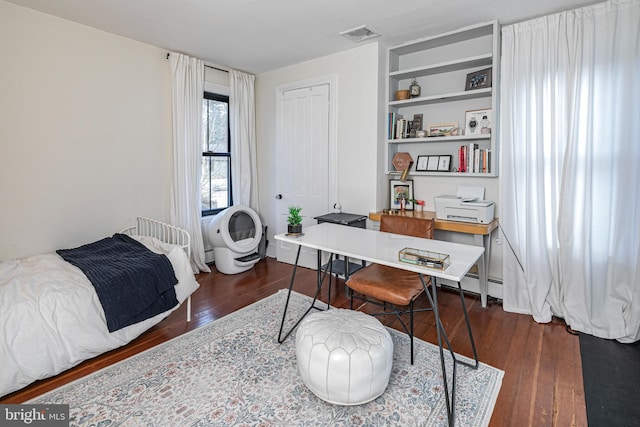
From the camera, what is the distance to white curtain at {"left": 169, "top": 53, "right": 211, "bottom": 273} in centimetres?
369

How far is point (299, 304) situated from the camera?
3.10 meters

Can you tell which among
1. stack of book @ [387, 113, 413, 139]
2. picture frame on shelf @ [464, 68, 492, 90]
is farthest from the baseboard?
picture frame on shelf @ [464, 68, 492, 90]

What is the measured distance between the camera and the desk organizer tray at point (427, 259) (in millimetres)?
1727

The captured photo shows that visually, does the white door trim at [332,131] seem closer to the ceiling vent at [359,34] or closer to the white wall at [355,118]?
the white wall at [355,118]

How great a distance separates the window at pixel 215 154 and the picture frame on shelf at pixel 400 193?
2.12 metres


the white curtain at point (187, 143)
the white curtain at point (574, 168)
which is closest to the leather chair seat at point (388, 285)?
the white curtain at point (574, 168)

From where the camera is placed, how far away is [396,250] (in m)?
2.10

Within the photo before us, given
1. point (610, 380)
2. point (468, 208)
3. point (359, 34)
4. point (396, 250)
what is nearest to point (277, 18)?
point (359, 34)

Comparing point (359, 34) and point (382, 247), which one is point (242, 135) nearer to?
point (359, 34)

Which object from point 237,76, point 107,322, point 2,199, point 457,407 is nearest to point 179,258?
point 107,322

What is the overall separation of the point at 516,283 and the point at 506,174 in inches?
36.5

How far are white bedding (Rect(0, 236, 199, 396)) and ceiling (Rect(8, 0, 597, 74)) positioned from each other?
2023mm

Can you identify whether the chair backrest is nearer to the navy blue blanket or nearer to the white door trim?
the white door trim

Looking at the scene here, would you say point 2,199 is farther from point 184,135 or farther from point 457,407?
point 457,407
